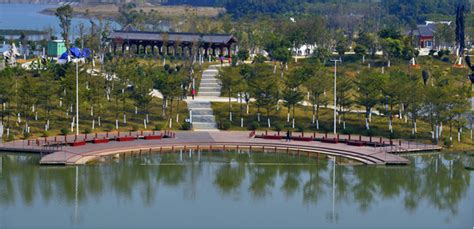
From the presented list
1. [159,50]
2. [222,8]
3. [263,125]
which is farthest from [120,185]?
[222,8]

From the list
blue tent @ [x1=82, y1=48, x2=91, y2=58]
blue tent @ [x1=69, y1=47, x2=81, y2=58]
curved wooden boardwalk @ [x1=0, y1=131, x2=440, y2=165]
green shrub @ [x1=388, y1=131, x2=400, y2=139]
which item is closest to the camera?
curved wooden boardwalk @ [x1=0, y1=131, x2=440, y2=165]

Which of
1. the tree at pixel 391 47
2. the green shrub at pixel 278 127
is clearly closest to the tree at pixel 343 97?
the green shrub at pixel 278 127

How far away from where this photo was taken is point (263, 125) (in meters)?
69.5

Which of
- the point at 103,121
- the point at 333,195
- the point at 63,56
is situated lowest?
the point at 333,195

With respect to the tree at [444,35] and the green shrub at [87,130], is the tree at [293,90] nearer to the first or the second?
the green shrub at [87,130]

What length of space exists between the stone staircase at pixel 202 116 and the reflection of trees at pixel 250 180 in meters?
8.37

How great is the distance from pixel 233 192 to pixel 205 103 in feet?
77.5

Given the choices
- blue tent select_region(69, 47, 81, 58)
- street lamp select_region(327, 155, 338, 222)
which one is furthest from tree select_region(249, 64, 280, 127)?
blue tent select_region(69, 47, 81, 58)

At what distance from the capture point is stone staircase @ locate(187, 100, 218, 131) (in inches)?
2717

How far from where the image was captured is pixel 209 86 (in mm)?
80188

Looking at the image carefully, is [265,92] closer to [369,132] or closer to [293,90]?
[293,90]

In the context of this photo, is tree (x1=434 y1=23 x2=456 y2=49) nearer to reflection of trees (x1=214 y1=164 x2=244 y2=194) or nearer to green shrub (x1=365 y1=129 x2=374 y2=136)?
green shrub (x1=365 y1=129 x2=374 y2=136)

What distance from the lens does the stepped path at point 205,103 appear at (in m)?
69.4

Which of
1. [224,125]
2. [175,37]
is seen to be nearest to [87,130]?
[224,125]
